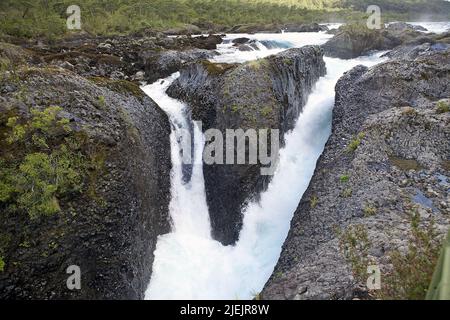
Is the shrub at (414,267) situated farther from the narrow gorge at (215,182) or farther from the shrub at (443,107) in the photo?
the shrub at (443,107)

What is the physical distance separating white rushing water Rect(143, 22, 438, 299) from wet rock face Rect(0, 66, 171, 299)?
1080mm

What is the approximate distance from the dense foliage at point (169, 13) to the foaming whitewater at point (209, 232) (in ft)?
155

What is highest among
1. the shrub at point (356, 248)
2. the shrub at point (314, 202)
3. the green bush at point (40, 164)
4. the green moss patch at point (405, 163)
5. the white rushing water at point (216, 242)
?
the green bush at point (40, 164)

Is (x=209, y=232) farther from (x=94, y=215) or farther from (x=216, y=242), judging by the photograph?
(x=94, y=215)

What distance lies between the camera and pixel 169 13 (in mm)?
94562

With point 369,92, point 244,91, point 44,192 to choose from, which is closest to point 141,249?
point 44,192

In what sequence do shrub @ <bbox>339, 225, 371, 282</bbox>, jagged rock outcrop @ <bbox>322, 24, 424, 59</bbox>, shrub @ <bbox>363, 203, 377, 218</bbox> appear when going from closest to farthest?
shrub @ <bbox>339, 225, 371, 282</bbox> → shrub @ <bbox>363, 203, 377, 218</bbox> → jagged rock outcrop @ <bbox>322, 24, 424, 59</bbox>

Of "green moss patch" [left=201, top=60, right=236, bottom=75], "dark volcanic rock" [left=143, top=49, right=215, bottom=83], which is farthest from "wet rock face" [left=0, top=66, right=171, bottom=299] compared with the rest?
"dark volcanic rock" [left=143, top=49, right=215, bottom=83]

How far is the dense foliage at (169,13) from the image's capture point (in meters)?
58.8

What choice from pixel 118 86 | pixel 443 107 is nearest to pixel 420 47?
pixel 443 107

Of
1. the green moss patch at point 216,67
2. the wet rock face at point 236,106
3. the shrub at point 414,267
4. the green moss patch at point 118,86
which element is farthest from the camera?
the green moss patch at point 216,67

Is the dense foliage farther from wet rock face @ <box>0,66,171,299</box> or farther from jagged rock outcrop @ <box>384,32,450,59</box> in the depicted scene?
jagged rock outcrop @ <box>384,32,450,59</box>

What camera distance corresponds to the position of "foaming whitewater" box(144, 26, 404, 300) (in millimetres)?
14883

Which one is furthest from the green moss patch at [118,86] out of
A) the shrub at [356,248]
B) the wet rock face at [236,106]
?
the shrub at [356,248]
